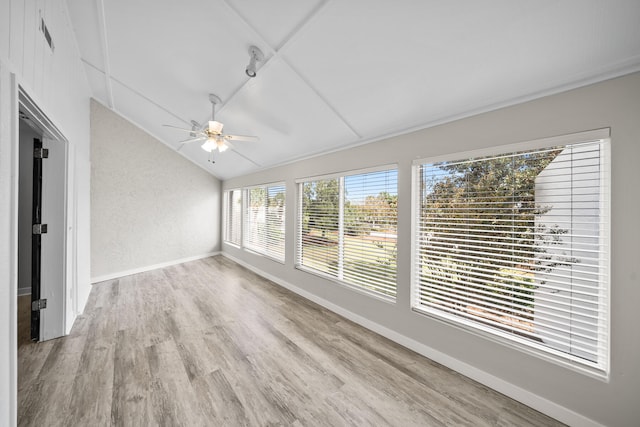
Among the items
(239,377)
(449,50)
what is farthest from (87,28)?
(239,377)

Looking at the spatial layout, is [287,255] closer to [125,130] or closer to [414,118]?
[414,118]

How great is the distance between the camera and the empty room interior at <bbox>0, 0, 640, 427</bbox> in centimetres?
143

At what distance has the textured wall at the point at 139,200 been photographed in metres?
4.49

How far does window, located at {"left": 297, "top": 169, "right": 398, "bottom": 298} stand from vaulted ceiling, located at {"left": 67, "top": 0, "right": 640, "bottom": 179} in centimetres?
58

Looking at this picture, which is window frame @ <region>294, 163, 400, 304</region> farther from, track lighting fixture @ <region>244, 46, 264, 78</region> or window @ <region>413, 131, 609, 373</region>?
track lighting fixture @ <region>244, 46, 264, 78</region>

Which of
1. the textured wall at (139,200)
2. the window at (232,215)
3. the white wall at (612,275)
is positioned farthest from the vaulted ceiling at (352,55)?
the window at (232,215)

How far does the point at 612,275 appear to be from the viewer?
1442 millimetres

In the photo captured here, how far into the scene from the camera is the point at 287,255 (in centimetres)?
418

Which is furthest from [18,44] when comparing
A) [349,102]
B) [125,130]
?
[125,130]

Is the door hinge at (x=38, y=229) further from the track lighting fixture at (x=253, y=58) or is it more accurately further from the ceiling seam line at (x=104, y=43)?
the track lighting fixture at (x=253, y=58)

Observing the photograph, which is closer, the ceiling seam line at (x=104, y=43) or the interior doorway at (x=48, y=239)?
the ceiling seam line at (x=104, y=43)

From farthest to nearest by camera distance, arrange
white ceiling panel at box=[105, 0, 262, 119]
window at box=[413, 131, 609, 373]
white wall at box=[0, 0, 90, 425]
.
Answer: white ceiling panel at box=[105, 0, 262, 119] < window at box=[413, 131, 609, 373] < white wall at box=[0, 0, 90, 425]

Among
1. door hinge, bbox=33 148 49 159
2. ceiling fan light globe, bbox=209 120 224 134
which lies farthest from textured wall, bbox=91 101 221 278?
ceiling fan light globe, bbox=209 120 224 134

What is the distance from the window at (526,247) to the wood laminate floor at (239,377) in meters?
0.60
